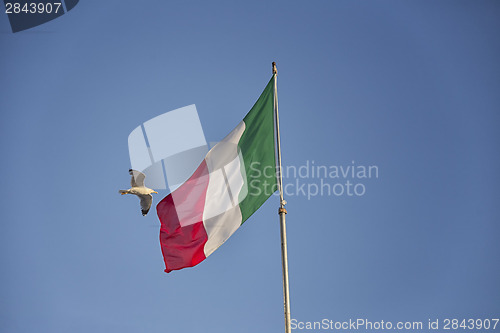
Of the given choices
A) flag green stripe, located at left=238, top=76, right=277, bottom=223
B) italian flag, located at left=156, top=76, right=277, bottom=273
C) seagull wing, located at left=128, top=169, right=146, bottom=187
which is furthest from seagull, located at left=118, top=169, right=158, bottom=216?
flag green stripe, located at left=238, top=76, right=277, bottom=223

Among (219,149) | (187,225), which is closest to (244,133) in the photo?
(219,149)

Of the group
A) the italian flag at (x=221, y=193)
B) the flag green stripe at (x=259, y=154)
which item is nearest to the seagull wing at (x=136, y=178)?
the italian flag at (x=221, y=193)

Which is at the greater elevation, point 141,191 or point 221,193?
point 141,191

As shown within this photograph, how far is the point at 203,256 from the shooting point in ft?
53.4

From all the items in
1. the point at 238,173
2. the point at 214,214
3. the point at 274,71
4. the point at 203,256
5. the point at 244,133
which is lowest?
the point at 203,256

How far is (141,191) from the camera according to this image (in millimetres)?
17047

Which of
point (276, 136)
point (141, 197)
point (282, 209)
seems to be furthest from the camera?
point (141, 197)

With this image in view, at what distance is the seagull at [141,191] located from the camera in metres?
17.0

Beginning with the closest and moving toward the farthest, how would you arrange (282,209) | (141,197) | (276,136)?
(282,209), (276,136), (141,197)

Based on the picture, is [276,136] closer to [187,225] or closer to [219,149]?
[219,149]

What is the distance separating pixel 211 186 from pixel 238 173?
903 mm

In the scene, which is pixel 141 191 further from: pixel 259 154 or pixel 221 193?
pixel 259 154

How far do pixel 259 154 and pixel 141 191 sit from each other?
3.63 m

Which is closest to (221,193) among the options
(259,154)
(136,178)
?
(259,154)
